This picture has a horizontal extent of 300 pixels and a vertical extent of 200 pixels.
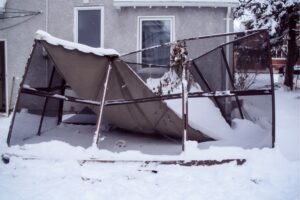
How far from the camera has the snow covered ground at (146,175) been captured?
12.7 feet

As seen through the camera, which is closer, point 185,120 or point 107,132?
point 185,120

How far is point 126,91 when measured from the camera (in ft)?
18.1

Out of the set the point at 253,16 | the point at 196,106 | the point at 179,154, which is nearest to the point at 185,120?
the point at 179,154

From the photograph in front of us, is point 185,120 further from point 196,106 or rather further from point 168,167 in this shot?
point 196,106

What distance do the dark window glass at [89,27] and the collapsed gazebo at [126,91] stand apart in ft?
8.34

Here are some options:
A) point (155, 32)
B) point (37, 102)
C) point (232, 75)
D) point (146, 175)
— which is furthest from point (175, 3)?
point (146, 175)

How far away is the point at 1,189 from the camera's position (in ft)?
13.1

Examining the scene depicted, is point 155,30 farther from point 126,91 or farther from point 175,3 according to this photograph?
point 126,91

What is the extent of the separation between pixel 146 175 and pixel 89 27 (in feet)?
18.6

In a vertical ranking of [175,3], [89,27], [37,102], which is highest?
[175,3]

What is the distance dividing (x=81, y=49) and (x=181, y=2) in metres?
4.35

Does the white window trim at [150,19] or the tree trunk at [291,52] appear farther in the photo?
the tree trunk at [291,52]

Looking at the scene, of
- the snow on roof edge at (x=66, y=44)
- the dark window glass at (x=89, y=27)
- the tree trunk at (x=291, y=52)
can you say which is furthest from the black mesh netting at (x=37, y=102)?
the tree trunk at (x=291, y=52)

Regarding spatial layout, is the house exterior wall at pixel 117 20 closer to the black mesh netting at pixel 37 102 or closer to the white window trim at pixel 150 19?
the white window trim at pixel 150 19
